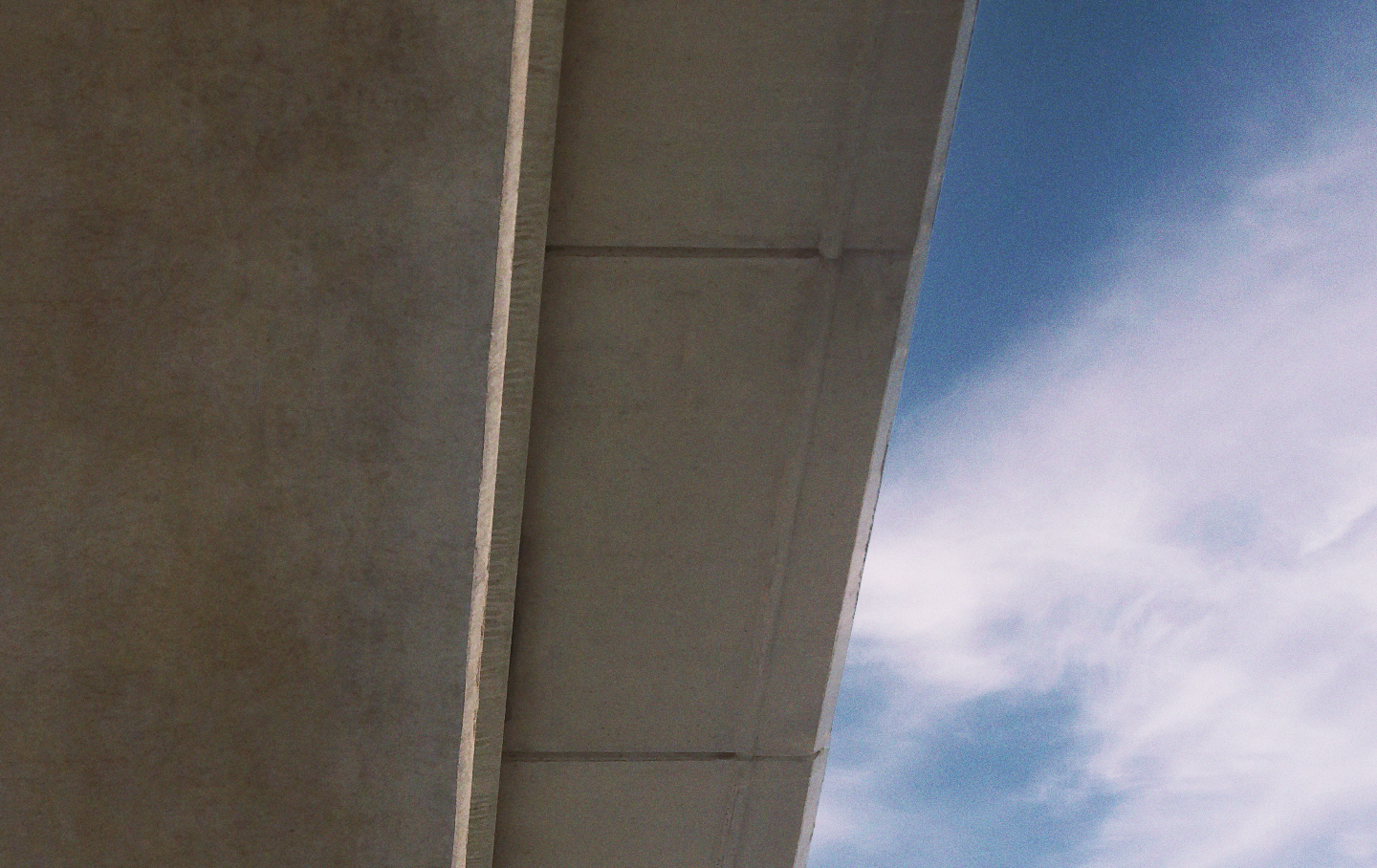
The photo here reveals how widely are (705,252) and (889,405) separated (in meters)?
0.85

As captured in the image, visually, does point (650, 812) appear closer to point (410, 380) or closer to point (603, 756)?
point (603, 756)

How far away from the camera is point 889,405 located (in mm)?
3824

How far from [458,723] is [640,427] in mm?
1155

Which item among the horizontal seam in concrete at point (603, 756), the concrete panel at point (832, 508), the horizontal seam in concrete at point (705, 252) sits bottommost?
the horizontal seam in concrete at point (603, 756)

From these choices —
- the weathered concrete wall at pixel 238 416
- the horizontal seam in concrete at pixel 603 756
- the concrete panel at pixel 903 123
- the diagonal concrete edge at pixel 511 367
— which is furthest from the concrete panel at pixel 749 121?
the horizontal seam in concrete at pixel 603 756

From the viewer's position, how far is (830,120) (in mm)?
3387

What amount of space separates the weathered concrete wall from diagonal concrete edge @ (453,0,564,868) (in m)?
0.06

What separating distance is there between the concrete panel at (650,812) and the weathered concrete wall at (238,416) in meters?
1.16

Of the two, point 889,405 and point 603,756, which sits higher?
point 889,405

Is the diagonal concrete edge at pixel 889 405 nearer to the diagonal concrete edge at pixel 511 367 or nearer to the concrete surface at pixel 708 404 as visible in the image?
the concrete surface at pixel 708 404

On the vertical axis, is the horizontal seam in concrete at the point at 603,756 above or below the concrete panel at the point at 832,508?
below

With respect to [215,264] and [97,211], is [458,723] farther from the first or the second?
[97,211]

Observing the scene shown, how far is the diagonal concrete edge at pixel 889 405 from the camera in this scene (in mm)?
3354

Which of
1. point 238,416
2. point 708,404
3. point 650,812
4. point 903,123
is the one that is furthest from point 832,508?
point 238,416
